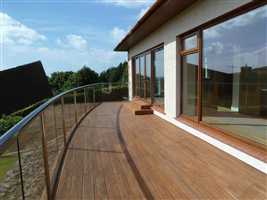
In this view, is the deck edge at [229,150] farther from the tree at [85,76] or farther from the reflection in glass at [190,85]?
the tree at [85,76]

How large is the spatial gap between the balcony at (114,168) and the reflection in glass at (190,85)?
2.87ft

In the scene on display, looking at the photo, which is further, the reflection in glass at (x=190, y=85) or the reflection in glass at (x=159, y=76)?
the reflection in glass at (x=159, y=76)

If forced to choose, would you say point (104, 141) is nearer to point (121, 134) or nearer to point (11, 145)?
point (121, 134)

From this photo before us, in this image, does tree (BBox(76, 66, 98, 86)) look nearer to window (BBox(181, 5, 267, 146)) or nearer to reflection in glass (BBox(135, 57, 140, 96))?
reflection in glass (BBox(135, 57, 140, 96))

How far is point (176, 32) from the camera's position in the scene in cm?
566

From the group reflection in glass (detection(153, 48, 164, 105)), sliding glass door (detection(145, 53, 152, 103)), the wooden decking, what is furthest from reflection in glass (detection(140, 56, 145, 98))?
the wooden decking

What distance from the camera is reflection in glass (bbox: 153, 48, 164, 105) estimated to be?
7109 millimetres

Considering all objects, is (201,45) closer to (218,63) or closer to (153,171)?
(218,63)

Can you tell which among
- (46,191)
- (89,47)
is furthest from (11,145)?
(89,47)

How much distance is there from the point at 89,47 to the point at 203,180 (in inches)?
1017

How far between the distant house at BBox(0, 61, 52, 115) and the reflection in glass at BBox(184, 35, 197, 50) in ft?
55.3

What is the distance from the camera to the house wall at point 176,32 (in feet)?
12.9

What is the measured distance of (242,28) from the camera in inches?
156

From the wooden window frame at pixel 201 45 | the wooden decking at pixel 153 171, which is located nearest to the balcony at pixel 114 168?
the wooden decking at pixel 153 171
